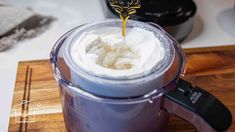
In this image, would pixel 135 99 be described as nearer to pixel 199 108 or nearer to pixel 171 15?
pixel 199 108

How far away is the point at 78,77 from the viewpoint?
429 mm

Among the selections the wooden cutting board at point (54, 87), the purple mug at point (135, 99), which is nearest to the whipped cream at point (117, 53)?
the purple mug at point (135, 99)

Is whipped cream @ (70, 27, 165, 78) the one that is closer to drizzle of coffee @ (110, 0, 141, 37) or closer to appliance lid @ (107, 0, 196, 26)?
drizzle of coffee @ (110, 0, 141, 37)

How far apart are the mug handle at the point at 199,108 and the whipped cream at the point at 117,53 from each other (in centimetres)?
4

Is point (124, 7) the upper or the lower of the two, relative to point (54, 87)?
upper

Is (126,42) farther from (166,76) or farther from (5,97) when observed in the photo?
(5,97)

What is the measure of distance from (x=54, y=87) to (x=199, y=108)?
0.27 m

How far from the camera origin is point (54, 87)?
59cm

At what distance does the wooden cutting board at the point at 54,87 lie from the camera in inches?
21.0

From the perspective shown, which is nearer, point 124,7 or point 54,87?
point 124,7

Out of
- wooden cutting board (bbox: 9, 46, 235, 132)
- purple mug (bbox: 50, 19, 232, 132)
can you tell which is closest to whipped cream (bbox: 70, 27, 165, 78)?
purple mug (bbox: 50, 19, 232, 132)

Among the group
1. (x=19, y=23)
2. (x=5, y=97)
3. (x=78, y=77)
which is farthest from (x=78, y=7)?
(x=78, y=77)

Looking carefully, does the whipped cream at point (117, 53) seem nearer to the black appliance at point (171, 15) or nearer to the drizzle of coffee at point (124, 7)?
the drizzle of coffee at point (124, 7)

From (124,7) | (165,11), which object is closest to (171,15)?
(165,11)
